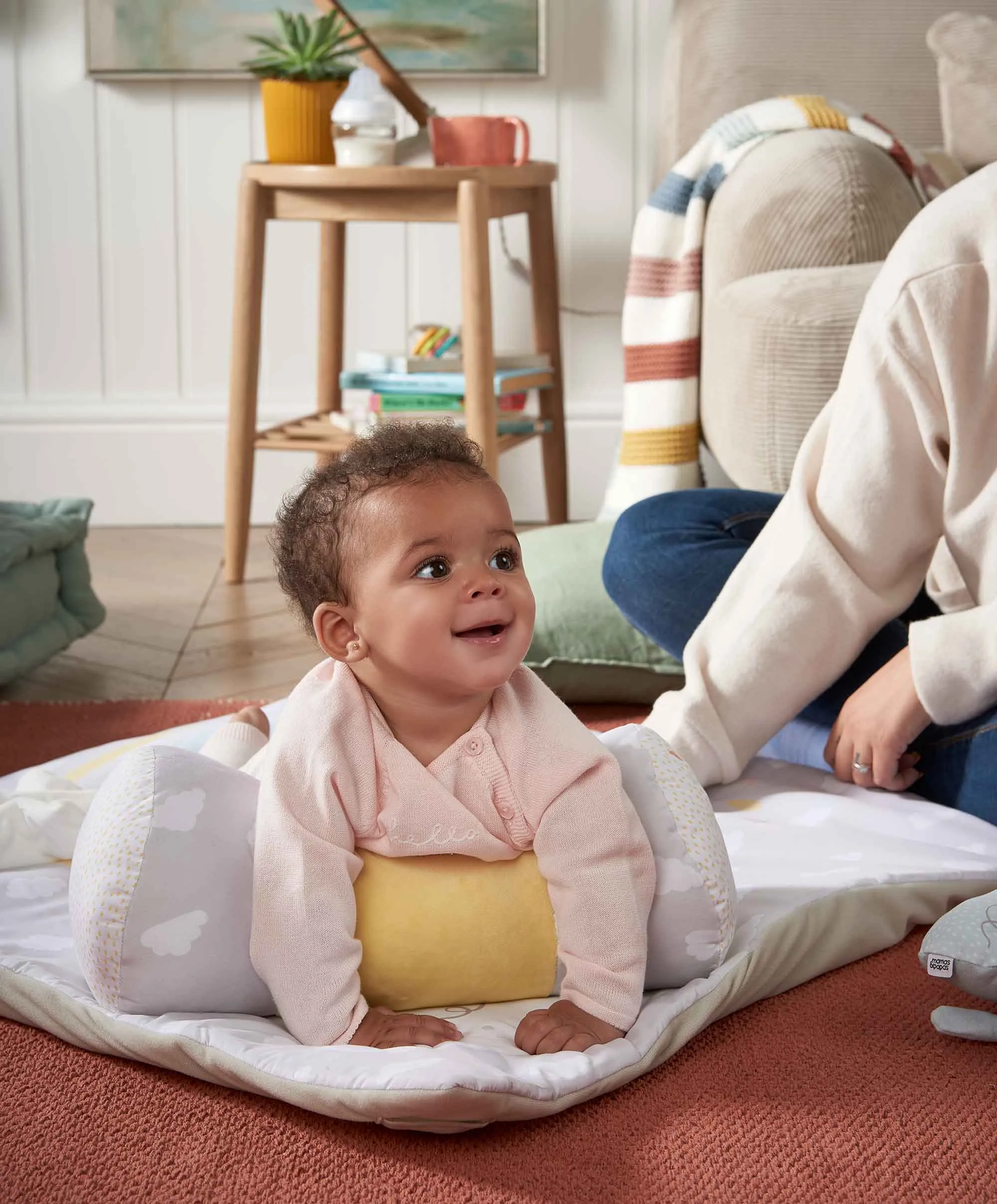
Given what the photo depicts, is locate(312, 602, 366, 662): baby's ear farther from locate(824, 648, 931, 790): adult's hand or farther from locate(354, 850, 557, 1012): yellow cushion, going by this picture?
locate(824, 648, 931, 790): adult's hand

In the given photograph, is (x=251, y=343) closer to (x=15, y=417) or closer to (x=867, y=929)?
(x=15, y=417)

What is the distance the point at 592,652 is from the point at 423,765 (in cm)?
68

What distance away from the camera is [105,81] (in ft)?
8.02

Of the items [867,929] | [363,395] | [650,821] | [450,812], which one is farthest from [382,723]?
[363,395]

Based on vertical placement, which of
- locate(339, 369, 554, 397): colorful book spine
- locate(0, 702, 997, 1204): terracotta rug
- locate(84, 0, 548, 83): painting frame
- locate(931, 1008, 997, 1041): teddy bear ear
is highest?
locate(84, 0, 548, 83): painting frame

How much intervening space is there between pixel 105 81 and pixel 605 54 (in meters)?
0.84

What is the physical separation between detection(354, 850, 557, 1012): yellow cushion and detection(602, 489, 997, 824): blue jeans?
0.43m

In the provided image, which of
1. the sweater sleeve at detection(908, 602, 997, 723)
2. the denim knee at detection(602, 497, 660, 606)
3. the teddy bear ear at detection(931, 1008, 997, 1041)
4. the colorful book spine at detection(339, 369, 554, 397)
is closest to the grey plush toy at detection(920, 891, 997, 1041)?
the teddy bear ear at detection(931, 1008, 997, 1041)

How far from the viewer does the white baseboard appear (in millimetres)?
2547

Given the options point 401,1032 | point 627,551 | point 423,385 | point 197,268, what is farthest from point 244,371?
point 401,1032

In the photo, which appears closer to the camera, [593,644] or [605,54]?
[593,644]

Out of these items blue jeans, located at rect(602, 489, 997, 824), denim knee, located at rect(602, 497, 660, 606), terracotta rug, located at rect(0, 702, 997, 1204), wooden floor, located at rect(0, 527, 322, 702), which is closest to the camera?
terracotta rug, located at rect(0, 702, 997, 1204)

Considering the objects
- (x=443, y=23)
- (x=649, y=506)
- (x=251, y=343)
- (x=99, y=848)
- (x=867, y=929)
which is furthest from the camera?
(x=443, y=23)

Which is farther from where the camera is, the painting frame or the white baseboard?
the white baseboard
